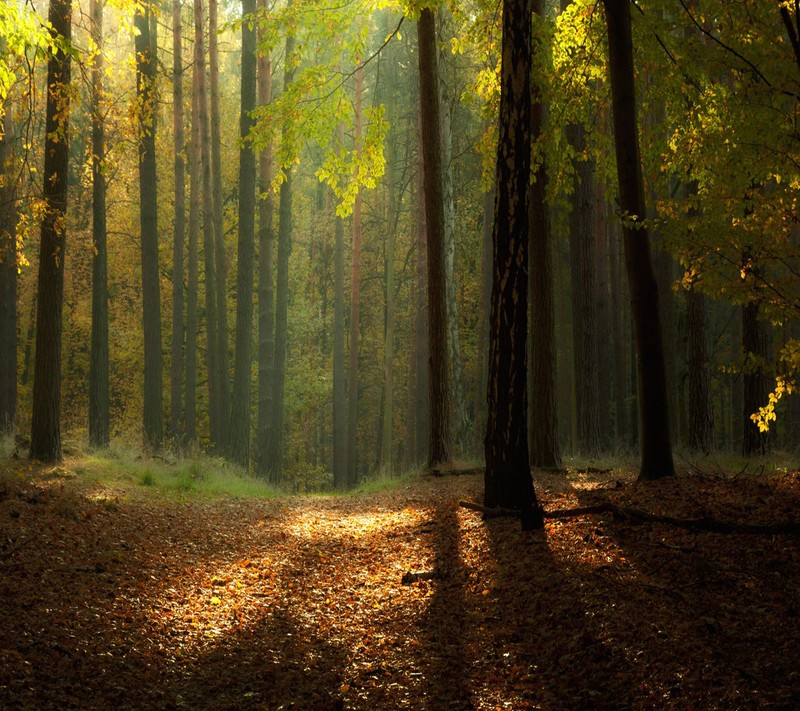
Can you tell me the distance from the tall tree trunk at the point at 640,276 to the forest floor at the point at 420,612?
55cm

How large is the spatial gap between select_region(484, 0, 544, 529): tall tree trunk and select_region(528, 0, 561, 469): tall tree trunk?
4353 millimetres

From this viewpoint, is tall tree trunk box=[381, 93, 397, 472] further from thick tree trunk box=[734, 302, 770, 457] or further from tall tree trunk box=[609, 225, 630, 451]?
thick tree trunk box=[734, 302, 770, 457]

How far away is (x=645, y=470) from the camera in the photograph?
846 cm

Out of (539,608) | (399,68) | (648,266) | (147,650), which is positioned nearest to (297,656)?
(147,650)

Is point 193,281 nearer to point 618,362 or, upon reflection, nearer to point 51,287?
point 51,287

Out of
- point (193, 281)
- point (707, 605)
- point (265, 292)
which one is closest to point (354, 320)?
point (193, 281)

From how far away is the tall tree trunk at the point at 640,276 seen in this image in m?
8.28

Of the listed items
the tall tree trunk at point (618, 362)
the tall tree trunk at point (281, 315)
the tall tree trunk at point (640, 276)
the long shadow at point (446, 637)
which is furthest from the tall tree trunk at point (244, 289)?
the long shadow at point (446, 637)

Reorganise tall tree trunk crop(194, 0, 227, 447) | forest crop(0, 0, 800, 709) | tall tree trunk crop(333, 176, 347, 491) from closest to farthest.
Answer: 1. forest crop(0, 0, 800, 709)
2. tall tree trunk crop(194, 0, 227, 447)
3. tall tree trunk crop(333, 176, 347, 491)

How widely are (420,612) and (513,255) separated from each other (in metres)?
3.38

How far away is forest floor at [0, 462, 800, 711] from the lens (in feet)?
13.3

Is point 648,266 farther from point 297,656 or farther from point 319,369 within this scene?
point 319,369

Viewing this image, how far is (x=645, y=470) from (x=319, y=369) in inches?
1143

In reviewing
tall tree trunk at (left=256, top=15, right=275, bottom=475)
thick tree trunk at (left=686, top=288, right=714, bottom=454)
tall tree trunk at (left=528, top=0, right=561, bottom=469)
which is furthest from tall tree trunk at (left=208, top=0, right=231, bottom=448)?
thick tree trunk at (left=686, top=288, right=714, bottom=454)
